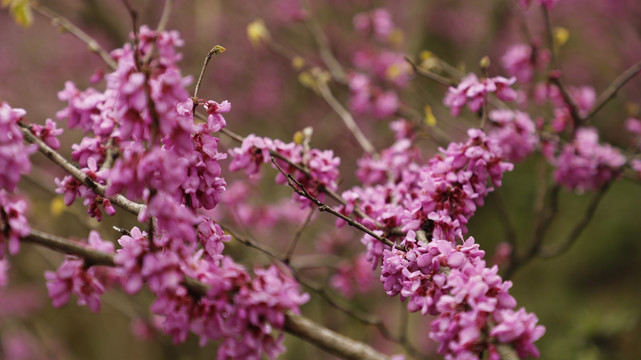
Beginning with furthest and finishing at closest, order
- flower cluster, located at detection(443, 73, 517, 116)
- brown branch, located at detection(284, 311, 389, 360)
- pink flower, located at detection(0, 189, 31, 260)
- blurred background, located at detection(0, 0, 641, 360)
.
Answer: blurred background, located at detection(0, 0, 641, 360) → flower cluster, located at detection(443, 73, 517, 116) → brown branch, located at detection(284, 311, 389, 360) → pink flower, located at detection(0, 189, 31, 260)

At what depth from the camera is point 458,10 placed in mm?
7125

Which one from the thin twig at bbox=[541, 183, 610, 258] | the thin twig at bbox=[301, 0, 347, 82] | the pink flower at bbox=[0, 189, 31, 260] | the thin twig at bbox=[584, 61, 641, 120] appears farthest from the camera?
the thin twig at bbox=[301, 0, 347, 82]

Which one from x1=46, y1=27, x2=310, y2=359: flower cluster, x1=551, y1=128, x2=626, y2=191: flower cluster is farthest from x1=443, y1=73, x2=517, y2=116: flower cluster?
x1=46, y1=27, x2=310, y2=359: flower cluster

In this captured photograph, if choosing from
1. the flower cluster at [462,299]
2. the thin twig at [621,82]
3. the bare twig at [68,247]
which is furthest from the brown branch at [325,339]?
the thin twig at [621,82]

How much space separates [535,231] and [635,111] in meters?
0.87

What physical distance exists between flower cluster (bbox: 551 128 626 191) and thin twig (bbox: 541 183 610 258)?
125mm

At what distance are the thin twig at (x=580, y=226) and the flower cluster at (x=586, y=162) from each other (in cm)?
12

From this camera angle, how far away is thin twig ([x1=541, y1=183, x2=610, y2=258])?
268 cm

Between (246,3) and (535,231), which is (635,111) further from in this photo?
(246,3)

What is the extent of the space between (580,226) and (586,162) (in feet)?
1.85

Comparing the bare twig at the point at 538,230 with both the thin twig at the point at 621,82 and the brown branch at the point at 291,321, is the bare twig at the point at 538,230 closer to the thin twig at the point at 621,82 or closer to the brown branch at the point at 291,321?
the thin twig at the point at 621,82

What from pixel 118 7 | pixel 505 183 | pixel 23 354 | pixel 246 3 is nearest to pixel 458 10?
pixel 505 183

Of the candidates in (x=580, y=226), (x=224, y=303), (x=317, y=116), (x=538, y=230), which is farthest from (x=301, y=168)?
(x=317, y=116)

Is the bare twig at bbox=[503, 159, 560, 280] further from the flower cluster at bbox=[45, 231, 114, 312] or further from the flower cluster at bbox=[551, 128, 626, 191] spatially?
the flower cluster at bbox=[45, 231, 114, 312]
